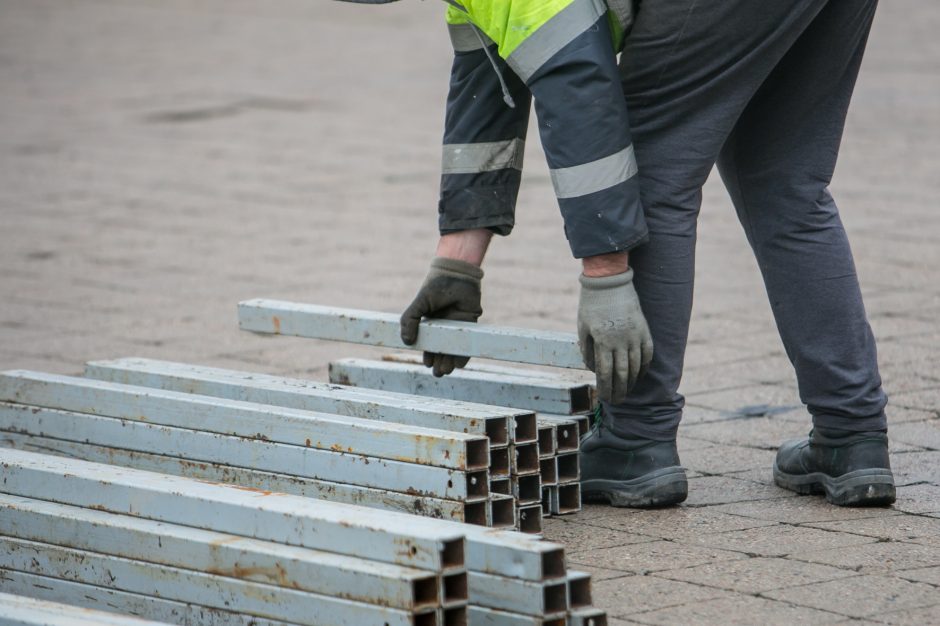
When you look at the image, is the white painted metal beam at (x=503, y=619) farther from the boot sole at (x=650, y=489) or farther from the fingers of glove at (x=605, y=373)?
the boot sole at (x=650, y=489)

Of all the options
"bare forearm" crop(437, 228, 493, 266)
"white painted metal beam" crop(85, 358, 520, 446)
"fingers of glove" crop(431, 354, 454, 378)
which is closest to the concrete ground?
"white painted metal beam" crop(85, 358, 520, 446)

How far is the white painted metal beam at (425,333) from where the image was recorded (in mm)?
3488

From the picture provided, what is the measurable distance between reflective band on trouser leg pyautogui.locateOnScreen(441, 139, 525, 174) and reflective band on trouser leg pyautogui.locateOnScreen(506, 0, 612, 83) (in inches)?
19.0

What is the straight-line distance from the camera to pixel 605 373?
3.31 m

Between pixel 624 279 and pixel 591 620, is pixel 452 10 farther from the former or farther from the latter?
pixel 591 620

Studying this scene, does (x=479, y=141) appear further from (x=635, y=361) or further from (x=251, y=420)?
(x=251, y=420)

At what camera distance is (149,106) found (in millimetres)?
11578

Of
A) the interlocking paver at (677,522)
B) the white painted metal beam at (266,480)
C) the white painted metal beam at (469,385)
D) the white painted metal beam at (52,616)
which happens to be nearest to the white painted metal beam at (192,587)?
the white painted metal beam at (52,616)

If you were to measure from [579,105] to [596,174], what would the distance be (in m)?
0.15

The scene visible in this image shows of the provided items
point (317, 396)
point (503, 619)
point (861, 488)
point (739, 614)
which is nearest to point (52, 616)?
point (503, 619)

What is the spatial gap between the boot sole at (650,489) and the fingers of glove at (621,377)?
0.25 meters

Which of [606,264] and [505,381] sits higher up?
[606,264]

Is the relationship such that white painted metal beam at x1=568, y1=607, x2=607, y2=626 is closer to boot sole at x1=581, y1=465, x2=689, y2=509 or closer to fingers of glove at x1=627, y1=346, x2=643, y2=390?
fingers of glove at x1=627, y1=346, x2=643, y2=390

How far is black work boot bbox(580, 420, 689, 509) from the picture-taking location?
355 cm
